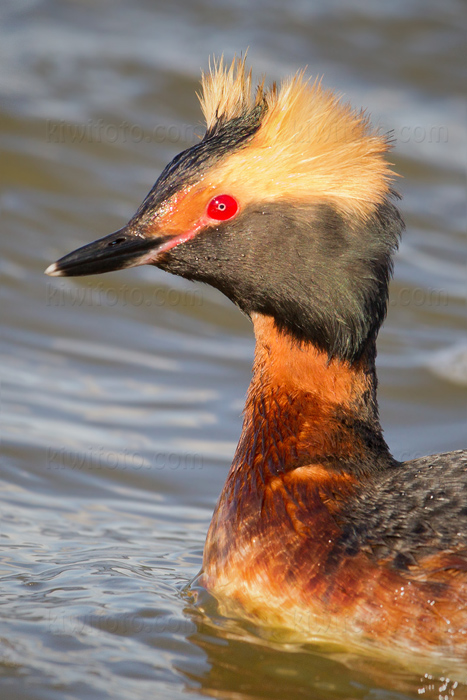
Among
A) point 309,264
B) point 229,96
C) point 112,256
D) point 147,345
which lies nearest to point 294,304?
point 309,264

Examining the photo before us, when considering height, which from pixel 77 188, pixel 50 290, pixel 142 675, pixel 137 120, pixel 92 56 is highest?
pixel 92 56

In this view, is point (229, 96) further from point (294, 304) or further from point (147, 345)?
point (147, 345)

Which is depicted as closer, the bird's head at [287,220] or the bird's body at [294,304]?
the bird's body at [294,304]

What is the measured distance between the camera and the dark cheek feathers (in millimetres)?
5637

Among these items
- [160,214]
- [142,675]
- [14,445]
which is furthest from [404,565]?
[14,445]

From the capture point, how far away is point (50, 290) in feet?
35.0

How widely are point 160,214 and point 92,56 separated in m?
9.21

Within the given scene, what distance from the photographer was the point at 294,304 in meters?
5.75

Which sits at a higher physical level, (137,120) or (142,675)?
(137,120)

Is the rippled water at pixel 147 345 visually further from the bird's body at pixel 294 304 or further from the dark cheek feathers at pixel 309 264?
the dark cheek feathers at pixel 309 264

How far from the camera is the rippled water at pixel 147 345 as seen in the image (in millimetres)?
5252

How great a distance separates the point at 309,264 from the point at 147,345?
14.8 ft

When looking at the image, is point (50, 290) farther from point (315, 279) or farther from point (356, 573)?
point (356, 573)

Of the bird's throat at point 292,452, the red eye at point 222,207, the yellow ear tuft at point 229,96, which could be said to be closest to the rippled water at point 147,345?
the bird's throat at point 292,452
